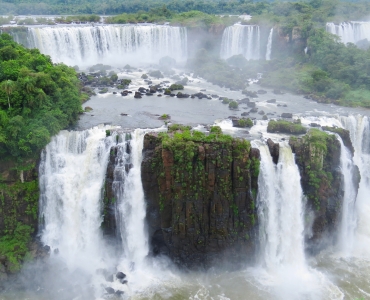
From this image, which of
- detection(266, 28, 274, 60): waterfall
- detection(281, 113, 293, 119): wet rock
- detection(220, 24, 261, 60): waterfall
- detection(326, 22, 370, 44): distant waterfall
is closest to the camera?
detection(281, 113, 293, 119): wet rock

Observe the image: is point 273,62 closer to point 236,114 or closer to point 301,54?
point 301,54

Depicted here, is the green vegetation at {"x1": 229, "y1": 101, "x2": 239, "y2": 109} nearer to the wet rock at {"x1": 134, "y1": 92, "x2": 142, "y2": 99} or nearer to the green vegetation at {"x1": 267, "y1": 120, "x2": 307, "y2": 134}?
the green vegetation at {"x1": 267, "y1": 120, "x2": 307, "y2": 134}

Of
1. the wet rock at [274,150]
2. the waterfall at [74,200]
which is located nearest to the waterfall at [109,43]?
the waterfall at [74,200]

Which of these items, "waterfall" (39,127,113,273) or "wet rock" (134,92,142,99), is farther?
"wet rock" (134,92,142,99)

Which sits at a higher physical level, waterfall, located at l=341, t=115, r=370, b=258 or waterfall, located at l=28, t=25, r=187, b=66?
waterfall, located at l=28, t=25, r=187, b=66

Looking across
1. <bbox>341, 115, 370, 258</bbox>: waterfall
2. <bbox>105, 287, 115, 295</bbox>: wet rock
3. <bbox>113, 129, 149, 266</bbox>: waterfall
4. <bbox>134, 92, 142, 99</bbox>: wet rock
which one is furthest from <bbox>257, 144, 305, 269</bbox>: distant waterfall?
<bbox>134, 92, 142, 99</bbox>: wet rock

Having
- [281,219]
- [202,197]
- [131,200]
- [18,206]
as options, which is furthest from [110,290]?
[281,219]

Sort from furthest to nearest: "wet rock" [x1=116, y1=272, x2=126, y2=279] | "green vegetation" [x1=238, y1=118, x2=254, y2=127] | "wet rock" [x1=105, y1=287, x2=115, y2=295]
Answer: "green vegetation" [x1=238, y1=118, x2=254, y2=127]
"wet rock" [x1=116, y1=272, x2=126, y2=279]
"wet rock" [x1=105, y1=287, x2=115, y2=295]

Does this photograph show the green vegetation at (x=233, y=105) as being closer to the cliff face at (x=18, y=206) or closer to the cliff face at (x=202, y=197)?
the cliff face at (x=202, y=197)
